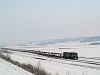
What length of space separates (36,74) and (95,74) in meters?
8.27

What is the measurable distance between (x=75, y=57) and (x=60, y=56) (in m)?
5.51

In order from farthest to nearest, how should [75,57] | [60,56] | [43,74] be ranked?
1. [60,56]
2. [75,57]
3. [43,74]

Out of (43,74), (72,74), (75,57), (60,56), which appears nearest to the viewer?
(43,74)

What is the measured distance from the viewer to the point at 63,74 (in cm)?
2367

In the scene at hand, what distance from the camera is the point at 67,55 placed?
54.6 m

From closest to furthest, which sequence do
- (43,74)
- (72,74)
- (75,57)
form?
(43,74), (72,74), (75,57)

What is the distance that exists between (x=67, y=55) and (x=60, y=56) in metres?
→ 2.62

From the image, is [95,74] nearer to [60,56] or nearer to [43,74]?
[43,74]

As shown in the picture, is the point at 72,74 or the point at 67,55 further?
the point at 67,55

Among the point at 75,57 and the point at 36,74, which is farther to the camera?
the point at 75,57

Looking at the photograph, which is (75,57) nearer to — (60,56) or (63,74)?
(60,56)

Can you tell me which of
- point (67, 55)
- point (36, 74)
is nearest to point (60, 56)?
point (67, 55)

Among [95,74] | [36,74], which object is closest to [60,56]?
[95,74]

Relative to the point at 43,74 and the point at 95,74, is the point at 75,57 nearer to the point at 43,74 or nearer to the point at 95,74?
the point at 95,74
